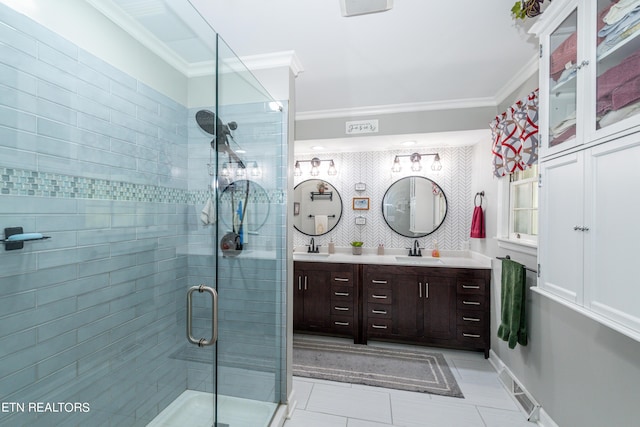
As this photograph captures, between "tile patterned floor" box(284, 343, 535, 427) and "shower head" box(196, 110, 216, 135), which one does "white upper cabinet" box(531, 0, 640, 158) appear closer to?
"shower head" box(196, 110, 216, 135)

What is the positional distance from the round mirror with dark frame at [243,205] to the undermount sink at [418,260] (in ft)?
5.84

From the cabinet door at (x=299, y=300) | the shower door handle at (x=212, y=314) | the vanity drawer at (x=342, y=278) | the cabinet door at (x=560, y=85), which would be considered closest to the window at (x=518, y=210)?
the cabinet door at (x=560, y=85)

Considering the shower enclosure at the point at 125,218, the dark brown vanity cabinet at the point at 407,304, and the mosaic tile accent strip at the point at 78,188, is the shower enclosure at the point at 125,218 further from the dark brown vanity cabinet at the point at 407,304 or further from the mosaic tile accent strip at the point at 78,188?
the dark brown vanity cabinet at the point at 407,304

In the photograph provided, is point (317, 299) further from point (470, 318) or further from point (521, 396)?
point (521, 396)

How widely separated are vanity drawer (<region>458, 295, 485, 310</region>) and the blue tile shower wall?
2559 millimetres

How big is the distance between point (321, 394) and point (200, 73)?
2.42m

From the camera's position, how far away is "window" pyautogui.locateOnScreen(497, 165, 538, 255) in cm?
223

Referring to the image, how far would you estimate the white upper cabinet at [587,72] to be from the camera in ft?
3.07

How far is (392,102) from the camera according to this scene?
276 cm

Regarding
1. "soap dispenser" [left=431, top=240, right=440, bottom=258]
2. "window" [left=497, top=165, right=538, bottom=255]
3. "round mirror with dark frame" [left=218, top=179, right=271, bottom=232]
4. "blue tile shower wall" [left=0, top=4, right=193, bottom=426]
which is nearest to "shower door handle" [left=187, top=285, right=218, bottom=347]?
"blue tile shower wall" [left=0, top=4, right=193, bottom=426]

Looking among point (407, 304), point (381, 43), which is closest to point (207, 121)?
point (381, 43)

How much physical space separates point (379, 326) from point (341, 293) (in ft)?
1.76

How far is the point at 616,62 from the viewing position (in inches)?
39.4

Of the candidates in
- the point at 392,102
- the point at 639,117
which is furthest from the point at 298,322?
the point at 639,117
